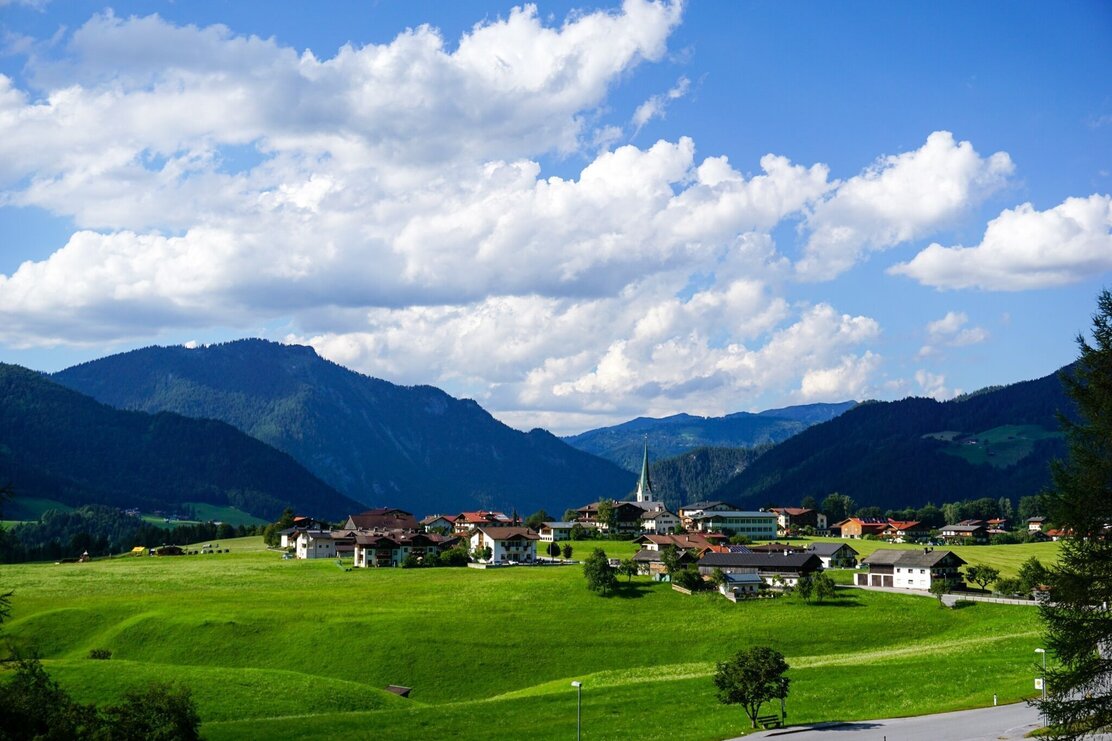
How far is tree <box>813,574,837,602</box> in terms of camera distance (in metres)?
Result: 114

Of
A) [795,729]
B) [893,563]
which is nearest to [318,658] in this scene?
[795,729]

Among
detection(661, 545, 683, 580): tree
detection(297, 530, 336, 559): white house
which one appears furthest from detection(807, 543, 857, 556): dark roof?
detection(297, 530, 336, 559): white house

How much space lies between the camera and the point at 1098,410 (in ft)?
108

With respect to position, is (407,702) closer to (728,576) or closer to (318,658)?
(318,658)

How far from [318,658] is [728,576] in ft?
176

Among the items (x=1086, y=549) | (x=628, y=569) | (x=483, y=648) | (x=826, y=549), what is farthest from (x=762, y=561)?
(x=1086, y=549)

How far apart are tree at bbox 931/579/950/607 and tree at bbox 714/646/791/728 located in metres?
59.4

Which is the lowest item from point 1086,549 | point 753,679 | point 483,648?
point 483,648

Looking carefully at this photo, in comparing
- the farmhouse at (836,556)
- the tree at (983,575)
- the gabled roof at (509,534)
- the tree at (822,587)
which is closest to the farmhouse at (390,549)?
the gabled roof at (509,534)

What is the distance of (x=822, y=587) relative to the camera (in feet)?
373

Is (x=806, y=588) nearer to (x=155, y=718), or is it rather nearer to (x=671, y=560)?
(x=671, y=560)

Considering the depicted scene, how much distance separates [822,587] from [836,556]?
4347 cm

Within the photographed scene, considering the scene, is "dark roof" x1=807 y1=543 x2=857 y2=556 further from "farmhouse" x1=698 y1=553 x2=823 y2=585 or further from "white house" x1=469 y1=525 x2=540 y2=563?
"white house" x1=469 y1=525 x2=540 y2=563

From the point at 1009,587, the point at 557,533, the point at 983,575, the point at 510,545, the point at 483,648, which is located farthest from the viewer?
the point at 557,533
